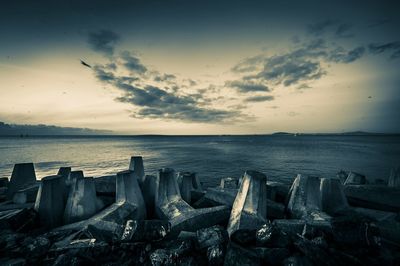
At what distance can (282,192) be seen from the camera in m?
5.64

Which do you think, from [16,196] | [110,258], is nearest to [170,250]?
[110,258]

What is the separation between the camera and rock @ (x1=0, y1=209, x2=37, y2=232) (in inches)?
141

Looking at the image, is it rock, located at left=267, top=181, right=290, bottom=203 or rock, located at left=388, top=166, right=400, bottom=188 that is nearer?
rock, located at left=267, top=181, right=290, bottom=203

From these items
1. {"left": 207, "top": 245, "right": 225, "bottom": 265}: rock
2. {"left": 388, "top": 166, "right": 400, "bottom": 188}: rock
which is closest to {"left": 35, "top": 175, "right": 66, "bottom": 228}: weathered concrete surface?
{"left": 207, "top": 245, "right": 225, "bottom": 265}: rock

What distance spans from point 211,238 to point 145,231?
1.06 meters

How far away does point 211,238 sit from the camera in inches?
109

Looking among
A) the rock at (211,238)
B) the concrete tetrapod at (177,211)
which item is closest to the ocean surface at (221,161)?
the concrete tetrapod at (177,211)

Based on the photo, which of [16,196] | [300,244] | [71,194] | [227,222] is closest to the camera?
[300,244]

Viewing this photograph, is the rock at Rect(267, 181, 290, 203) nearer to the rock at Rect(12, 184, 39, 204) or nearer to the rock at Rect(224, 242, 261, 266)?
the rock at Rect(224, 242, 261, 266)

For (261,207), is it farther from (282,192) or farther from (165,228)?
(282,192)

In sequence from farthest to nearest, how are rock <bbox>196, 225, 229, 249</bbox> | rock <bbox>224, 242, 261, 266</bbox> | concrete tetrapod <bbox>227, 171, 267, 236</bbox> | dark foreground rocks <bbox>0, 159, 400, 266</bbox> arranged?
1. concrete tetrapod <bbox>227, 171, 267, 236</bbox>
2. rock <bbox>196, 225, 229, 249</bbox>
3. dark foreground rocks <bbox>0, 159, 400, 266</bbox>
4. rock <bbox>224, 242, 261, 266</bbox>

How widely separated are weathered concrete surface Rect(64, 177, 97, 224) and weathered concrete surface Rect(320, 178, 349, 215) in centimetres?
575

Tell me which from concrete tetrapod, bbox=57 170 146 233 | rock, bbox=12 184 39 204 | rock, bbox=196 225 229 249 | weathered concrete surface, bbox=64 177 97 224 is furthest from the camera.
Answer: rock, bbox=12 184 39 204

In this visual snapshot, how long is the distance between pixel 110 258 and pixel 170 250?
910 millimetres
